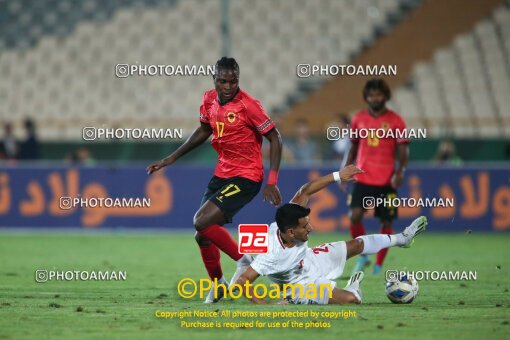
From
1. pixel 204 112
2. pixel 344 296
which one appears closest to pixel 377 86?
pixel 204 112

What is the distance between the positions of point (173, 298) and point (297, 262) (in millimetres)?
1460

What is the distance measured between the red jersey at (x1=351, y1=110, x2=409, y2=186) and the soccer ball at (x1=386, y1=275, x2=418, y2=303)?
2.98 m

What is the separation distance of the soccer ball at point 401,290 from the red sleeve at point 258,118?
183 centimetres

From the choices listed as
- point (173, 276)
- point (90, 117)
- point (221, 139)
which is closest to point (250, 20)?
point (90, 117)

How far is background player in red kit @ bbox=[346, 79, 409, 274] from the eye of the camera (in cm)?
1232

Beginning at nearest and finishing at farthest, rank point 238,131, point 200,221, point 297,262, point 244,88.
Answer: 1. point 297,262
2. point 200,221
3. point 238,131
4. point 244,88

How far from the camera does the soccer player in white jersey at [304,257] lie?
9164 mm

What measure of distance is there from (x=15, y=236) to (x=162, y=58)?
27.8 ft

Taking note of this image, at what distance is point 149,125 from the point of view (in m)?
22.9

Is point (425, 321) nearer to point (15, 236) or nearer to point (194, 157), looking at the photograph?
point (15, 236)

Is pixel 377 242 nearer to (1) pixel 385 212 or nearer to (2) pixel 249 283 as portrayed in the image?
(2) pixel 249 283

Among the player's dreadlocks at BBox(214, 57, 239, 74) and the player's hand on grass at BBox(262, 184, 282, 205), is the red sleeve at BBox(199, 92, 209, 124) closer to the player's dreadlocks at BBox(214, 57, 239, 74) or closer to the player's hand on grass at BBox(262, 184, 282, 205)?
the player's dreadlocks at BBox(214, 57, 239, 74)

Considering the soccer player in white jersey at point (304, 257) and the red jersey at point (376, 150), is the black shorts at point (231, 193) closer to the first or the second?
the soccer player in white jersey at point (304, 257)

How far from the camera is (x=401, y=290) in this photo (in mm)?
9523
